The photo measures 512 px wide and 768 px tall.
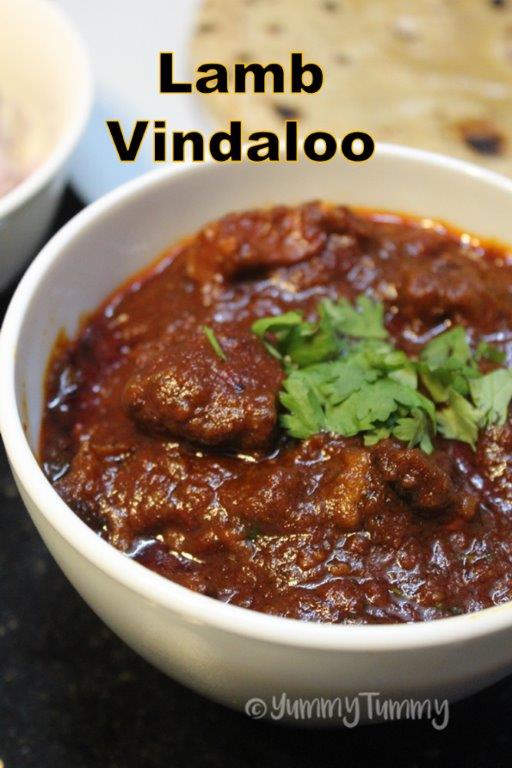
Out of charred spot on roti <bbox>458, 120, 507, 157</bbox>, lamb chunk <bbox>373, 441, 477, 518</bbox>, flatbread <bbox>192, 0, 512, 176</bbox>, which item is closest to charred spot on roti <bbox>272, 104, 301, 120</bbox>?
flatbread <bbox>192, 0, 512, 176</bbox>

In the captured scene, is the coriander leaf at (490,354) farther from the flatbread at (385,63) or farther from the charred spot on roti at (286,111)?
the charred spot on roti at (286,111)

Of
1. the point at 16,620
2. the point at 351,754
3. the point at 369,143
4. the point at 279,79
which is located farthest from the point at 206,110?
the point at 351,754

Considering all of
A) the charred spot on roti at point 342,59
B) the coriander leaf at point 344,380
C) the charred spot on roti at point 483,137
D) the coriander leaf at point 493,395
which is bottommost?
the charred spot on roti at point 483,137

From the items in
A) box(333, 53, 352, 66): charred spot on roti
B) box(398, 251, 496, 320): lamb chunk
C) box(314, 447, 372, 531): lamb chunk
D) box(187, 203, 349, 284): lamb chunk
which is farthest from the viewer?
box(333, 53, 352, 66): charred spot on roti

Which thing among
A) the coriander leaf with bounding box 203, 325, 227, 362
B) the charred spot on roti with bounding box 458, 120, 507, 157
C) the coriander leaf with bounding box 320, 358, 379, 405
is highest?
the coriander leaf with bounding box 203, 325, 227, 362

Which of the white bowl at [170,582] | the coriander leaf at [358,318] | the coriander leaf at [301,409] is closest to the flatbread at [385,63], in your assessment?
the white bowl at [170,582]

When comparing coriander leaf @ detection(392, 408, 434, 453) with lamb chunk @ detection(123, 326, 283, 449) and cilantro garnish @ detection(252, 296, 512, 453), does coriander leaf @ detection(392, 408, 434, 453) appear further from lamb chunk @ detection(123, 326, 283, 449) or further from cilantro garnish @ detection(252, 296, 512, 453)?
lamb chunk @ detection(123, 326, 283, 449)

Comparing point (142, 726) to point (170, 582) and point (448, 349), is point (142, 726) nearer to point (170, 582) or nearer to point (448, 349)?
point (170, 582)
